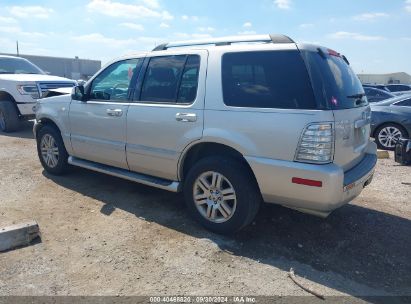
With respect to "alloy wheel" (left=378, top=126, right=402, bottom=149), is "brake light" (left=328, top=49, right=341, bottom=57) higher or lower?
higher

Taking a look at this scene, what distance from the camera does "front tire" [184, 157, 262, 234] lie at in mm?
3559

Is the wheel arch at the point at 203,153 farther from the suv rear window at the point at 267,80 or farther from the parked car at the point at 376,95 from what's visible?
the parked car at the point at 376,95

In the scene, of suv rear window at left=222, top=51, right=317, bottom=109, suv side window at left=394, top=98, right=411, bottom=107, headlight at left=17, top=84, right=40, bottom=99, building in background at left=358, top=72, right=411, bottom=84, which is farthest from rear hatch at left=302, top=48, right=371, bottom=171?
building in background at left=358, top=72, right=411, bottom=84

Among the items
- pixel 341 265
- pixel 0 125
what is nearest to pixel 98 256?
pixel 341 265

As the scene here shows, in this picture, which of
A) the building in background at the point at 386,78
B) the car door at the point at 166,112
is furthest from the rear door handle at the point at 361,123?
the building in background at the point at 386,78

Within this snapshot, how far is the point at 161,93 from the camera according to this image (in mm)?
4137

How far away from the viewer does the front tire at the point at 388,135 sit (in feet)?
27.7

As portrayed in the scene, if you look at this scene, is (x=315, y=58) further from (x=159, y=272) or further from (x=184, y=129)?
(x=159, y=272)

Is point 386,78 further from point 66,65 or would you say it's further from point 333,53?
point 333,53

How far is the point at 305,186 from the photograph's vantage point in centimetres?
319

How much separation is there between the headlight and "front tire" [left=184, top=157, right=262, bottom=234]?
6.75 m

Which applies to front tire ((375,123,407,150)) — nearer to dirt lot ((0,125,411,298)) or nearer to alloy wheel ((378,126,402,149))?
alloy wheel ((378,126,402,149))

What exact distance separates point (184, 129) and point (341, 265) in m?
2.01

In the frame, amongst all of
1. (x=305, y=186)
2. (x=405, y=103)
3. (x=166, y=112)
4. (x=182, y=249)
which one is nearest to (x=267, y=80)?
(x=305, y=186)
